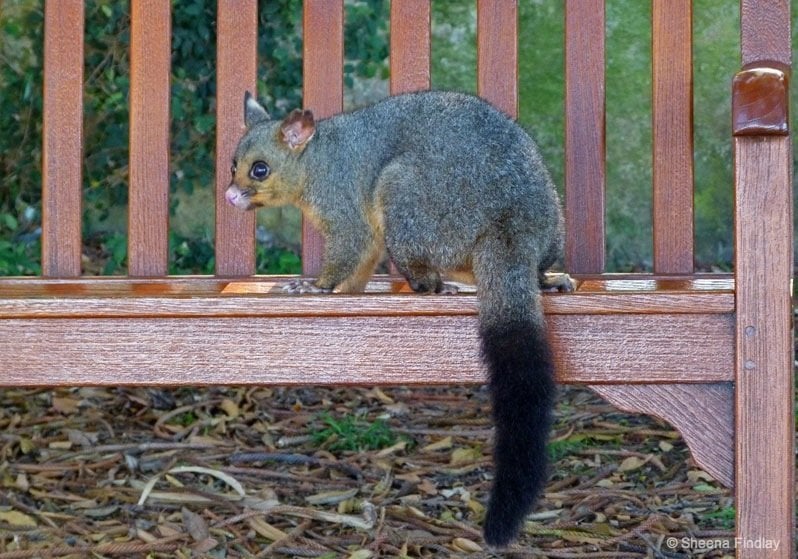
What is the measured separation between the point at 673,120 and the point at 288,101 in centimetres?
240

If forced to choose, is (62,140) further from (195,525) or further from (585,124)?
(585,124)

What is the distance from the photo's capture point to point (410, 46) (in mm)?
3699

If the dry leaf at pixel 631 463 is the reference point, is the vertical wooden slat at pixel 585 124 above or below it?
above

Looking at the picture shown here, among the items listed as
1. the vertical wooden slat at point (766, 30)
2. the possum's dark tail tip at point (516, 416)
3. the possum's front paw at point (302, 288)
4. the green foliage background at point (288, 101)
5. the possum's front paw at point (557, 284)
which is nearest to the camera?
the possum's dark tail tip at point (516, 416)

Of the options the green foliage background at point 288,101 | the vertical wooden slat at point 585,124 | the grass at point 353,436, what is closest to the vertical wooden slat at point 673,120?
the vertical wooden slat at point 585,124

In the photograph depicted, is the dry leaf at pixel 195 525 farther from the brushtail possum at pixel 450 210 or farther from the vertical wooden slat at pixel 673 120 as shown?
the vertical wooden slat at pixel 673 120

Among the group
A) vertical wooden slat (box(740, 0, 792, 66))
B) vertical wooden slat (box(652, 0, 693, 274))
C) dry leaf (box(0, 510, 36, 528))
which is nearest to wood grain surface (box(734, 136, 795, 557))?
vertical wooden slat (box(740, 0, 792, 66))

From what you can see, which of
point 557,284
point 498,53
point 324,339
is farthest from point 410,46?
point 324,339

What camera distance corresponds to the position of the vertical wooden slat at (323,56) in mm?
3730

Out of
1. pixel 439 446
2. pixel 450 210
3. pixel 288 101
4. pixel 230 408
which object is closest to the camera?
pixel 450 210

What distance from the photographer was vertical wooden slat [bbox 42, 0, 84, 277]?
3.69 meters

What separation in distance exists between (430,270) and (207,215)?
116 inches

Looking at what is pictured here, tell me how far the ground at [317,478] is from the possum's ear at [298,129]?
1.14m

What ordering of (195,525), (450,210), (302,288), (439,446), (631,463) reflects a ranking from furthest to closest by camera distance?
(439,446) < (631,463) < (195,525) < (302,288) < (450,210)
